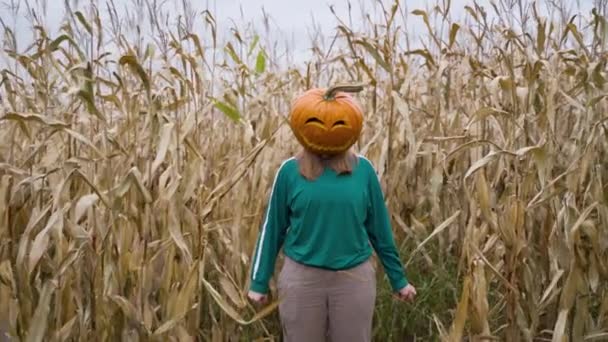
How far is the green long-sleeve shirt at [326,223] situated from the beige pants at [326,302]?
0.13 feet

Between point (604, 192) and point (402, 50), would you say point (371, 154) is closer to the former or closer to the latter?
point (402, 50)

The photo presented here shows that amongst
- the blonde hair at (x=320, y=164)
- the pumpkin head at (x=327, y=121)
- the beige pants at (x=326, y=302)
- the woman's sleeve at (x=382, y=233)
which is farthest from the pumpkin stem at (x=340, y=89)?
the beige pants at (x=326, y=302)

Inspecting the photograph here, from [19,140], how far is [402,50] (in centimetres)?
190

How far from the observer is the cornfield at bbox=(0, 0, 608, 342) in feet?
8.71

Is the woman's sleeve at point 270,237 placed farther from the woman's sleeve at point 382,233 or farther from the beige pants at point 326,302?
the woman's sleeve at point 382,233

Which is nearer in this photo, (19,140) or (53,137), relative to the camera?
(53,137)

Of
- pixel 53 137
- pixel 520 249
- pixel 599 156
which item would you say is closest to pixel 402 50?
pixel 599 156

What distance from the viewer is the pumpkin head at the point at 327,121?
251 centimetres

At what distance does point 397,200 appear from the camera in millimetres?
3559

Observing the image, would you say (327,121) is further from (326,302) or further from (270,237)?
(326,302)

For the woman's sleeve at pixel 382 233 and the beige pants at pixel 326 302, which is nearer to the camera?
the beige pants at pixel 326 302

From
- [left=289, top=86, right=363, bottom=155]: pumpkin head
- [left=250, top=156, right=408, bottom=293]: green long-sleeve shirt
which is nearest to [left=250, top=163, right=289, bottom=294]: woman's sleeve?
[left=250, top=156, right=408, bottom=293]: green long-sleeve shirt

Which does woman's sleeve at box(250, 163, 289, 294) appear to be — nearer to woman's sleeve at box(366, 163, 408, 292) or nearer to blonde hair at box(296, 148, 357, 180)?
blonde hair at box(296, 148, 357, 180)

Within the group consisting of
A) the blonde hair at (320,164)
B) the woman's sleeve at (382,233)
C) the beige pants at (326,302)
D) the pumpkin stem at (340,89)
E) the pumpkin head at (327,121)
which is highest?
the pumpkin stem at (340,89)
